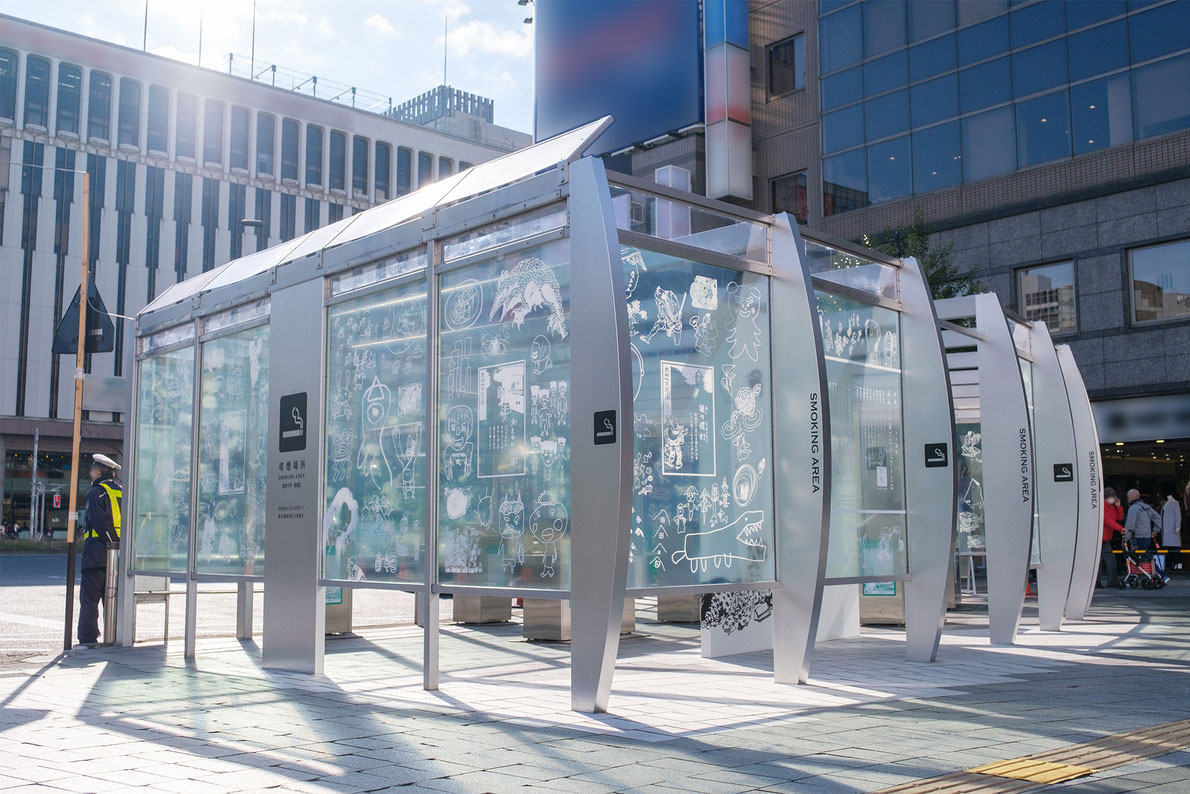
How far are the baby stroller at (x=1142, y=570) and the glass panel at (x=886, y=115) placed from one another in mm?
12426

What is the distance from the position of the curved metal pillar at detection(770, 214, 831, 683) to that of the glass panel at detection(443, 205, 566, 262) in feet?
6.98

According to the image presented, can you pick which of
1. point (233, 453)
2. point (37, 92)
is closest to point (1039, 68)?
point (233, 453)

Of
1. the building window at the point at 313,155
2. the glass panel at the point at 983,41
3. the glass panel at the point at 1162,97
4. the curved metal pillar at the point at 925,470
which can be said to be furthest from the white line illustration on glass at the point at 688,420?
the building window at the point at 313,155

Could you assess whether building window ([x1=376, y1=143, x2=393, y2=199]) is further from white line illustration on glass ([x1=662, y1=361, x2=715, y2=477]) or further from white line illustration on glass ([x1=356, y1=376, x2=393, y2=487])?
white line illustration on glass ([x1=662, y1=361, x2=715, y2=477])

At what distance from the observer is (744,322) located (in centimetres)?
926

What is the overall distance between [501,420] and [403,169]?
56498 millimetres

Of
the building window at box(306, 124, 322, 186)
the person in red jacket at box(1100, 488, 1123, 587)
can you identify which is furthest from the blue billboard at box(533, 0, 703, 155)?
the building window at box(306, 124, 322, 186)

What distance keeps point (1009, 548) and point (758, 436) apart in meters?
4.32

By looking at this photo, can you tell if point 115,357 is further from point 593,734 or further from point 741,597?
point 593,734

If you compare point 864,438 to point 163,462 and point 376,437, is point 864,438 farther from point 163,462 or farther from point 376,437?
point 163,462

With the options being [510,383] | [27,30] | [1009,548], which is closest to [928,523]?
[1009,548]

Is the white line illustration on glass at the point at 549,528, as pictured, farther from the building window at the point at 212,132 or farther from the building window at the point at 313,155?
the building window at the point at 313,155

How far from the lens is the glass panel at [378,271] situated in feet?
31.4

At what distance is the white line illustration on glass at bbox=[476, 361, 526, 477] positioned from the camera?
852cm
